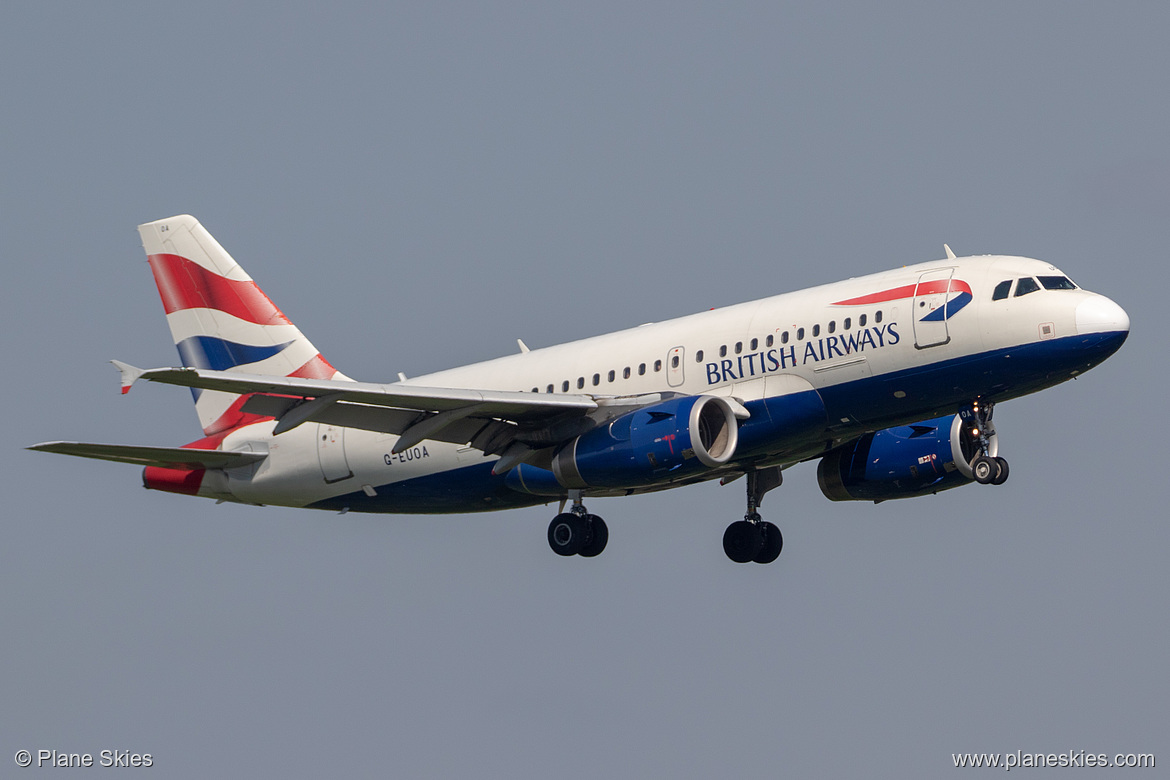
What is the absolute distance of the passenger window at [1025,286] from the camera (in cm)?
3569

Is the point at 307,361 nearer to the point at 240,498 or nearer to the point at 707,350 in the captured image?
the point at 240,498

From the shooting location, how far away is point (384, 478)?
42.0 meters

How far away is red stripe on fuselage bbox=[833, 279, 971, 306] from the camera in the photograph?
36.0 m

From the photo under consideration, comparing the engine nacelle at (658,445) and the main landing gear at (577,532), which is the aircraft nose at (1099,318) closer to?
the engine nacelle at (658,445)

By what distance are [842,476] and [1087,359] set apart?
31.0 feet

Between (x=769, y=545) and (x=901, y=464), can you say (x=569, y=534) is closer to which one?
(x=769, y=545)

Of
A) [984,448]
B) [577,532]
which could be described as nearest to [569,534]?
[577,532]

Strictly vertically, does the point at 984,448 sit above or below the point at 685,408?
below

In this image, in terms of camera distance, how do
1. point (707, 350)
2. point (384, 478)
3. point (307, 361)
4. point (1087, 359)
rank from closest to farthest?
point (1087, 359)
point (707, 350)
point (384, 478)
point (307, 361)

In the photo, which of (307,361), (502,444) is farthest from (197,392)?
(502,444)

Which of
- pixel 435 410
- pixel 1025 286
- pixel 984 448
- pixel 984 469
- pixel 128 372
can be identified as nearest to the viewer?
pixel 128 372

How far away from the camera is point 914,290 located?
Result: 36.2 metres

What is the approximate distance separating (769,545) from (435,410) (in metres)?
11.2

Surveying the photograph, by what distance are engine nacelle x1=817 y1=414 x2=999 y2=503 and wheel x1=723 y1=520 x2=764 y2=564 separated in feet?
7.13
